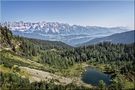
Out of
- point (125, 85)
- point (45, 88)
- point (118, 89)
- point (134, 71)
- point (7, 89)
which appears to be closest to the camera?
point (7, 89)

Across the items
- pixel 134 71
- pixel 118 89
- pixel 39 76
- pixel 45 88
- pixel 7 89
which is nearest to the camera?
pixel 7 89

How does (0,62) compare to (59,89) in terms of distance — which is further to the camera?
(0,62)

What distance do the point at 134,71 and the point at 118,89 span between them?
48.5 m

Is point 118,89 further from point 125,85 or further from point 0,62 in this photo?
point 0,62

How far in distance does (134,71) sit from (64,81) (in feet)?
174

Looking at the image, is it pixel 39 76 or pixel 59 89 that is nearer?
pixel 59 89

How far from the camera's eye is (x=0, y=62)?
178 m

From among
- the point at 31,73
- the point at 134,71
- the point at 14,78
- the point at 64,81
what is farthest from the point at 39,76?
the point at 134,71

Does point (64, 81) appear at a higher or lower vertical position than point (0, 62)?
lower

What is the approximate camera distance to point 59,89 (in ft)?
476

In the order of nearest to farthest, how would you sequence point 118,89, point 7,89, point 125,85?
1. point 7,89
2. point 118,89
3. point 125,85

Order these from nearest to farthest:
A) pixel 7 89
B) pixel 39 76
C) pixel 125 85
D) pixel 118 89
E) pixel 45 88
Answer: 1. pixel 7 89
2. pixel 45 88
3. pixel 118 89
4. pixel 125 85
5. pixel 39 76

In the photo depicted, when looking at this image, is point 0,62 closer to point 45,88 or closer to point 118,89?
point 45,88

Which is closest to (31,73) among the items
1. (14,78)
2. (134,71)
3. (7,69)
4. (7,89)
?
(7,69)
